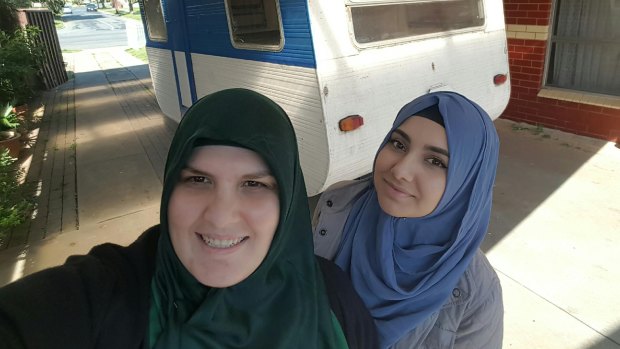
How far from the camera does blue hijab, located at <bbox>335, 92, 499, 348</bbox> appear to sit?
143 cm

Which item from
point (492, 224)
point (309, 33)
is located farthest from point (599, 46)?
point (309, 33)

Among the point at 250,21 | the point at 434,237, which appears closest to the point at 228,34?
the point at 250,21

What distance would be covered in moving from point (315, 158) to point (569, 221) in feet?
7.19

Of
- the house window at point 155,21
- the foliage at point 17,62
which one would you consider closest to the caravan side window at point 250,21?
the house window at point 155,21

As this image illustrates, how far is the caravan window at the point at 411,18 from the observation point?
310 centimetres

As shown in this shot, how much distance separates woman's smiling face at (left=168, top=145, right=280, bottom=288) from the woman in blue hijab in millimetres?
613

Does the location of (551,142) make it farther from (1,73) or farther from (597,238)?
(1,73)

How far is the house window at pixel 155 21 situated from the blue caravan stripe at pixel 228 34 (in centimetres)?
104

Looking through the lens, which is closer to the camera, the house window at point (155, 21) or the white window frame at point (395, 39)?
the white window frame at point (395, 39)

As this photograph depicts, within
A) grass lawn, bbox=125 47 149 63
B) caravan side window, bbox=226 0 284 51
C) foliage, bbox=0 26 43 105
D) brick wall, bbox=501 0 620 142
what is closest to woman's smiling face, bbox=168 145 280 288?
caravan side window, bbox=226 0 284 51

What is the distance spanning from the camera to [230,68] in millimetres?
3904

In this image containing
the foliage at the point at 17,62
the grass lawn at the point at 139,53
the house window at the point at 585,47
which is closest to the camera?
the house window at the point at 585,47

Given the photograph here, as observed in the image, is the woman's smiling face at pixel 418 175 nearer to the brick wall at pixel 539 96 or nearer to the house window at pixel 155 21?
the brick wall at pixel 539 96

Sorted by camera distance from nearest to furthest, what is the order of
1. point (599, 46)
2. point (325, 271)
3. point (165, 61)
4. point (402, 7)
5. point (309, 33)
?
point (325, 271) < point (309, 33) < point (402, 7) < point (599, 46) < point (165, 61)
